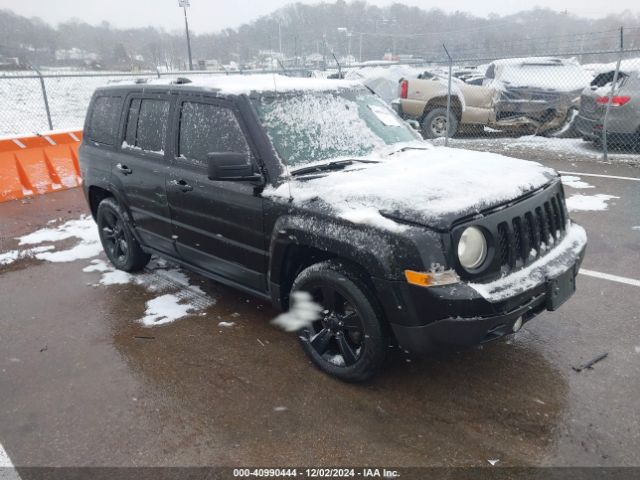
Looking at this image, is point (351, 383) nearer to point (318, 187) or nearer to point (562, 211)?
point (318, 187)

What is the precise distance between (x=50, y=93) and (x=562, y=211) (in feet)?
86.7

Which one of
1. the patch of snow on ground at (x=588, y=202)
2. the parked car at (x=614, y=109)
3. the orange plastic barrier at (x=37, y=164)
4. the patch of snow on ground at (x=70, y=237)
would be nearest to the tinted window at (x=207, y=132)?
the patch of snow on ground at (x=70, y=237)

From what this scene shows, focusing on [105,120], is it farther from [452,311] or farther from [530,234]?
[530,234]

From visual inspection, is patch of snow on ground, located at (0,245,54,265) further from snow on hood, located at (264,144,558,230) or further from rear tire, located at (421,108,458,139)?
rear tire, located at (421,108,458,139)

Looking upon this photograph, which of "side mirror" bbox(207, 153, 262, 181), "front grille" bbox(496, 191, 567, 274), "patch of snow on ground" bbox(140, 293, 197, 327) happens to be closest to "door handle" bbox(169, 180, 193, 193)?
"side mirror" bbox(207, 153, 262, 181)

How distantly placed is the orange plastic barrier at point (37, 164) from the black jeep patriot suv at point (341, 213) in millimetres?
4703

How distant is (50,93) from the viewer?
24234mm

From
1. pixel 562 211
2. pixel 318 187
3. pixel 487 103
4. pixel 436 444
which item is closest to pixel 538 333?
pixel 562 211

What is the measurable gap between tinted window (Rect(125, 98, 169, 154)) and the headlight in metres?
2.55

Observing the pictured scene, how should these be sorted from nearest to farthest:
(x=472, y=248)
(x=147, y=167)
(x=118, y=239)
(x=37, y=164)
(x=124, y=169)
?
(x=472, y=248) → (x=147, y=167) → (x=124, y=169) → (x=118, y=239) → (x=37, y=164)

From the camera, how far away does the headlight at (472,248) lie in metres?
2.68

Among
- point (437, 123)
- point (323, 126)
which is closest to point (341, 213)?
point (323, 126)

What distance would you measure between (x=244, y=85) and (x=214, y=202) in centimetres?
88

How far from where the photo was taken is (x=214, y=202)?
3.65 m
